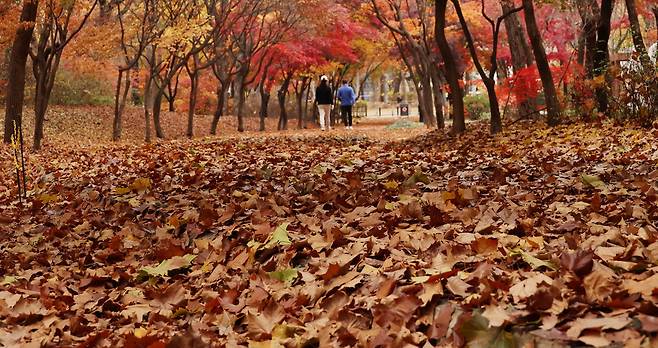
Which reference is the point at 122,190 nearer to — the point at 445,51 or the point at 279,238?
the point at 279,238

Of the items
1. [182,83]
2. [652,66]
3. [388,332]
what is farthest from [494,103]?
[182,83]

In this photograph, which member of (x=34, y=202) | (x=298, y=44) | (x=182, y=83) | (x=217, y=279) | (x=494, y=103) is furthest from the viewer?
(x=182, y=83)

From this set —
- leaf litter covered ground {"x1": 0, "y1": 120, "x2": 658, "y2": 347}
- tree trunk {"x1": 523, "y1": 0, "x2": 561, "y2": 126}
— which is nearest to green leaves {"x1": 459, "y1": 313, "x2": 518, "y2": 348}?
leaf litter covered ground {"x1": 0, "y1": 120, "x2": 658, "y2": 347}

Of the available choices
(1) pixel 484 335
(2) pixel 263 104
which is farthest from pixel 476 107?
(1) pixel 484 335

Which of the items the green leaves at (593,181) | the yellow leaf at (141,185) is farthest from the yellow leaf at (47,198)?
the green leaves at (593,181)

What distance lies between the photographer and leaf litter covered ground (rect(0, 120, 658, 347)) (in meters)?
2.63

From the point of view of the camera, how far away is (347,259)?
3.68m

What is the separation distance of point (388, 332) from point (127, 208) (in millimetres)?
4380

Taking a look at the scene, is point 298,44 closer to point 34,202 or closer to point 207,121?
point 207,121

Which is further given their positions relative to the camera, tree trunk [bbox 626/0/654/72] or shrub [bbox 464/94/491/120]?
shrub [bbox 464/94/491/120]

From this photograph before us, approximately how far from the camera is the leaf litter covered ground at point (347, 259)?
2635 millimetres

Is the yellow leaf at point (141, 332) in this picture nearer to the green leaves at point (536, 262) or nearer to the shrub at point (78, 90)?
the green leaves at point (536, 262)

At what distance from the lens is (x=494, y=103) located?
43.4ft

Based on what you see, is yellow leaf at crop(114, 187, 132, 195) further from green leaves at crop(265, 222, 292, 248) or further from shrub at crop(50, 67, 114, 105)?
shrub at crop(50, 67, 114, 105)
